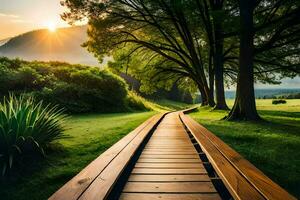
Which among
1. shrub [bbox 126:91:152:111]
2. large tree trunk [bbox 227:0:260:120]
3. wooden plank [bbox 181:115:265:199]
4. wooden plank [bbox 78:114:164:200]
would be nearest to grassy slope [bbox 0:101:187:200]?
wooden plank [bbox 78:114:164:200]

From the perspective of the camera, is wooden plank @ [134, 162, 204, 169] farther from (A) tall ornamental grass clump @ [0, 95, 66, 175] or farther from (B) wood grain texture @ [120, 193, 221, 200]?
(A) tall ornamental grass clump @ [0, 95, 66, 175]

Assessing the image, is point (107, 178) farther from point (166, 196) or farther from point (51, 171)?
point (51, 171)

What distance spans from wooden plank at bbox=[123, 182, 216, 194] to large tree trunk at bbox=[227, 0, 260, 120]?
10.9m

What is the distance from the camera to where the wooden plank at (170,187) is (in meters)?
4.06

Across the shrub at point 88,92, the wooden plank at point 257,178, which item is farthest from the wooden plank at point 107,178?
the shrub at point 88,92

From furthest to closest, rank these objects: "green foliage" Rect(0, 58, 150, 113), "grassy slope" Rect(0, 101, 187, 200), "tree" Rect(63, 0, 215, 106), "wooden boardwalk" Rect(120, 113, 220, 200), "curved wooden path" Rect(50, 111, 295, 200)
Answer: "tree" Rect(63, 0, 215, 106)
"green foliage" Rect(0, 58, 150, 113)
"grassy slope" Rect(0, 101, 187, 200)
"wooden boardwalk" Rect(120, 113, 220, 200)
"curved wooden path" Rect(50, 111, 295, 200)

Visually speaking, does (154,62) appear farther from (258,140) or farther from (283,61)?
(258,140)

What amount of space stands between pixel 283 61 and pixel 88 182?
75.4 ft

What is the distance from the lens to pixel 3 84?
19359mm

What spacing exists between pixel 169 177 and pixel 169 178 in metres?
0.05

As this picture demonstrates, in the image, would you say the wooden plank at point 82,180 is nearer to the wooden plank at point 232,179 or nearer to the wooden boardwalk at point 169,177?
the wooden boardwalk at point 169,177

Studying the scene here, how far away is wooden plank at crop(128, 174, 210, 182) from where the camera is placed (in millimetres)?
4523

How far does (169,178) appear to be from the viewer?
462 cm

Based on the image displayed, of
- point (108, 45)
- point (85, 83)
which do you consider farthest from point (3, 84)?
point (108, 45)
